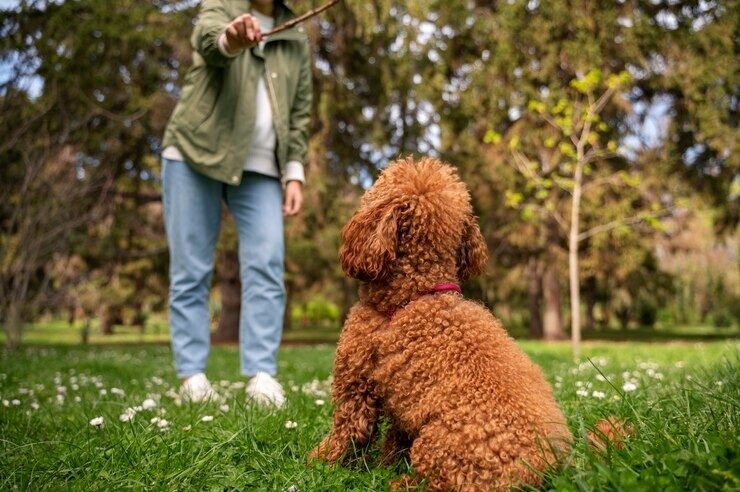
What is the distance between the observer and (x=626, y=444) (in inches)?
80.7

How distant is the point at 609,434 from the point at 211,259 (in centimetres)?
288

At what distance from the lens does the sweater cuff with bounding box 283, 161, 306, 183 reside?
A: 4.32 meters

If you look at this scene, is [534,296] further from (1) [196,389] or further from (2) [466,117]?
(1) [196,389]

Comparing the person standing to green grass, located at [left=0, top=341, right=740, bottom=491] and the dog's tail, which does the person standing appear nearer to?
green grass, located at [left=0, top=341, right=740, bottom=491]

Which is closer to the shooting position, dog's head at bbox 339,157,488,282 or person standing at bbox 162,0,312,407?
dog's head at bbox 339,157,488,282

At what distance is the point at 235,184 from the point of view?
401 centimetres

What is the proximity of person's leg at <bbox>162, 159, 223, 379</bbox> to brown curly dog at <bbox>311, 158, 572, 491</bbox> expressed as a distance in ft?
6.71

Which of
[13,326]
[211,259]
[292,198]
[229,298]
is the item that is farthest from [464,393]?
Result: [229,298]

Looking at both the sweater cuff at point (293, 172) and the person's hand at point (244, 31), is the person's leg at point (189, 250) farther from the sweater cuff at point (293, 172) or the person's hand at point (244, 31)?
the person's hand at point (244, 31)

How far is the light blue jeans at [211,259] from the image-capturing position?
4086mm

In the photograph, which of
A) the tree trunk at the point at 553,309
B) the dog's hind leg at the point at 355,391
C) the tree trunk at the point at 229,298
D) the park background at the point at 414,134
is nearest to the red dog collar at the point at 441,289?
the dog's hind leg at the point at 355,391

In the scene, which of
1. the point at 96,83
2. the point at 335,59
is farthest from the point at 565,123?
the point at 96,83

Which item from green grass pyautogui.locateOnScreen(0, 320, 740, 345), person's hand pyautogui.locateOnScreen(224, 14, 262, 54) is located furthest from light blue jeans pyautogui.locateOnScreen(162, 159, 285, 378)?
green grass pyautogui.locateOnScreen(0, 320, 740, 345)

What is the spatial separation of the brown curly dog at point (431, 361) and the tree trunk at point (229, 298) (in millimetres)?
15789
